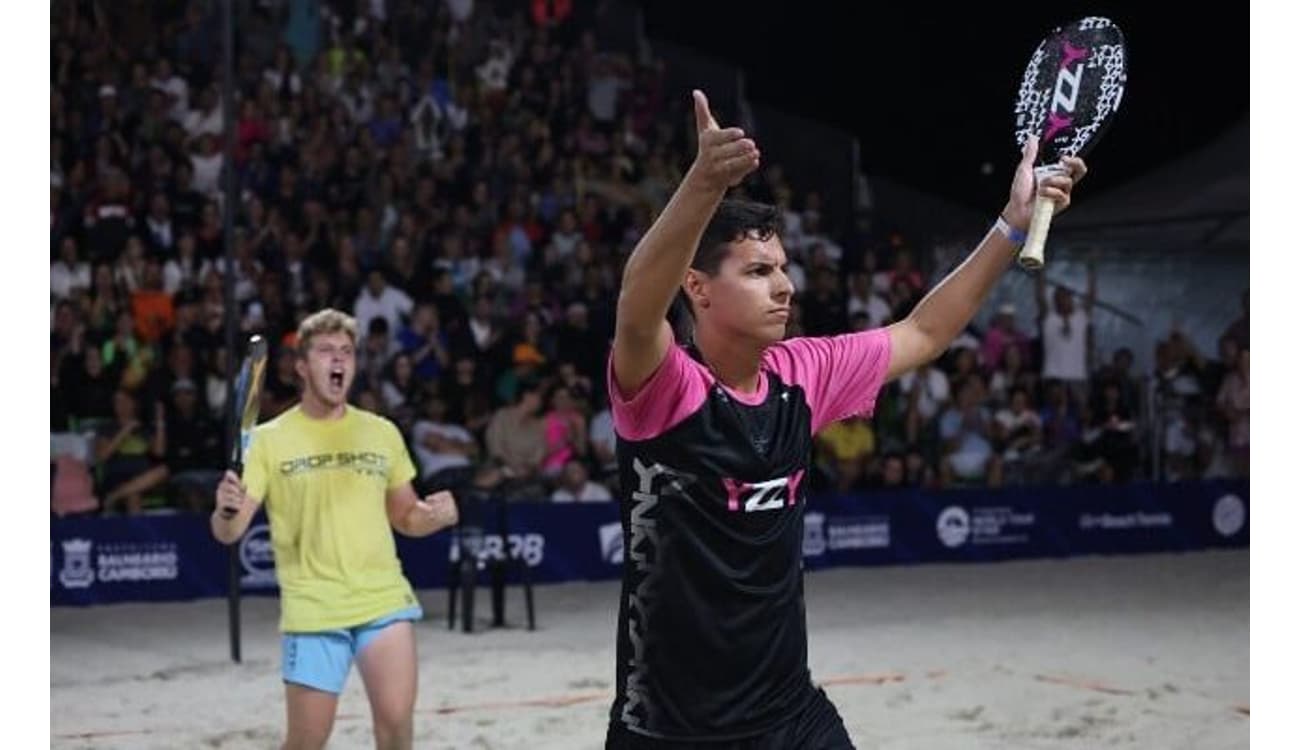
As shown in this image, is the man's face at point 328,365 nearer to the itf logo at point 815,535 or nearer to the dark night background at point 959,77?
the itf logo at point 815,535

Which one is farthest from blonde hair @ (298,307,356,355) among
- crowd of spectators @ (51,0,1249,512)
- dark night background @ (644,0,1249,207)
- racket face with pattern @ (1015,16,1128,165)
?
dark night background @ (644,0,1249,207)

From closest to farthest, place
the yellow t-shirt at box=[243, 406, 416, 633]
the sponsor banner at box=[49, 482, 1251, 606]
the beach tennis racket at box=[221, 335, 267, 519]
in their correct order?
the yellow t-shirt at box=[243, 406, 416, 633] < the beach tennis racket at box=[221, 335, 267, 519] < the sponsor banner at box=[49, 482, 1251, 606]

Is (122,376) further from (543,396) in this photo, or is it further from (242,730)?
(242,730)

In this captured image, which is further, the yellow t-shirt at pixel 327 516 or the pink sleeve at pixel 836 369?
the yellow t-shirt at pixel 327 516

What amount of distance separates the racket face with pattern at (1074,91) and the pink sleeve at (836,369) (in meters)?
0.62

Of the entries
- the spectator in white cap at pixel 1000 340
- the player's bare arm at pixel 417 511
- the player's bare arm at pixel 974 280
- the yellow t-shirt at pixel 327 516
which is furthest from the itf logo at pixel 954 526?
the player's bare arm at pixel 974 280

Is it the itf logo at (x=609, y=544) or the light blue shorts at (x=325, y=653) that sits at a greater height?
the light blue shorts at (x=325, y=653)

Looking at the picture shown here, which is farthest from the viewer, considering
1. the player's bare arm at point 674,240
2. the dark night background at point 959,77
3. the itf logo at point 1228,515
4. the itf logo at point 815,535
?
the dark night background at point 959,77

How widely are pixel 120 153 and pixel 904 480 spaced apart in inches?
292

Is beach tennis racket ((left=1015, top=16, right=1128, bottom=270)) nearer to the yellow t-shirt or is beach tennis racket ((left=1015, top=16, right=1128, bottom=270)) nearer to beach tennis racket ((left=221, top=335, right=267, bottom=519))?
the yellow t-shirt

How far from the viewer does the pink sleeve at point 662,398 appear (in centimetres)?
379

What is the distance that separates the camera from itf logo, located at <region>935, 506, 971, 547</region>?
15.9 meters

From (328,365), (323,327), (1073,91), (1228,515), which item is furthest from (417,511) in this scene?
(1228,515)

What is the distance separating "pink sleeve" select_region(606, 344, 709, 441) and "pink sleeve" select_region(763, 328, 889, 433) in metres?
0.43
